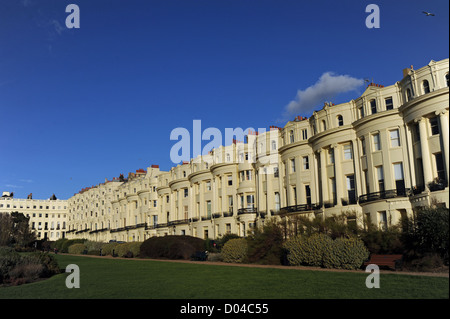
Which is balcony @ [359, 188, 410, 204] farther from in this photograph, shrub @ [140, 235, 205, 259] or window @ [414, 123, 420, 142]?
shrub @ [140, 235, 205, 259]

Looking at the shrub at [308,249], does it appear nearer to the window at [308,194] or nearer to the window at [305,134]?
the window at [308,194]

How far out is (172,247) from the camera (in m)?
39.0

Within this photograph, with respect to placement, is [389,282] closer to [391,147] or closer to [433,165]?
[433,165]

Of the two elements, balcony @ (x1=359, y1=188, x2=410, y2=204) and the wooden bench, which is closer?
the wooden bench

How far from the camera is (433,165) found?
29.3 m

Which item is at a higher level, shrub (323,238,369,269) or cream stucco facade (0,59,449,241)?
cream stucco facade (0,59,449,241)

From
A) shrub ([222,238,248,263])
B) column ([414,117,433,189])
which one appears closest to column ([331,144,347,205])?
column ([414,117,433,189])

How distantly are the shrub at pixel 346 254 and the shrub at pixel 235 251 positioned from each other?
26.6 ft

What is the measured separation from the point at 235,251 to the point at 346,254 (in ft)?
32.7

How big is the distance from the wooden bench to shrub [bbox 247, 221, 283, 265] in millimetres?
7217

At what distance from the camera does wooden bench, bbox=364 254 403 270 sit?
2006 cm

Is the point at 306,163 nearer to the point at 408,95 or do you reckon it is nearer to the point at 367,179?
the point at 367,179

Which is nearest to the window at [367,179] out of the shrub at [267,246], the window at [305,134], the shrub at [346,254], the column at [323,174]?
the column at [323,174]
